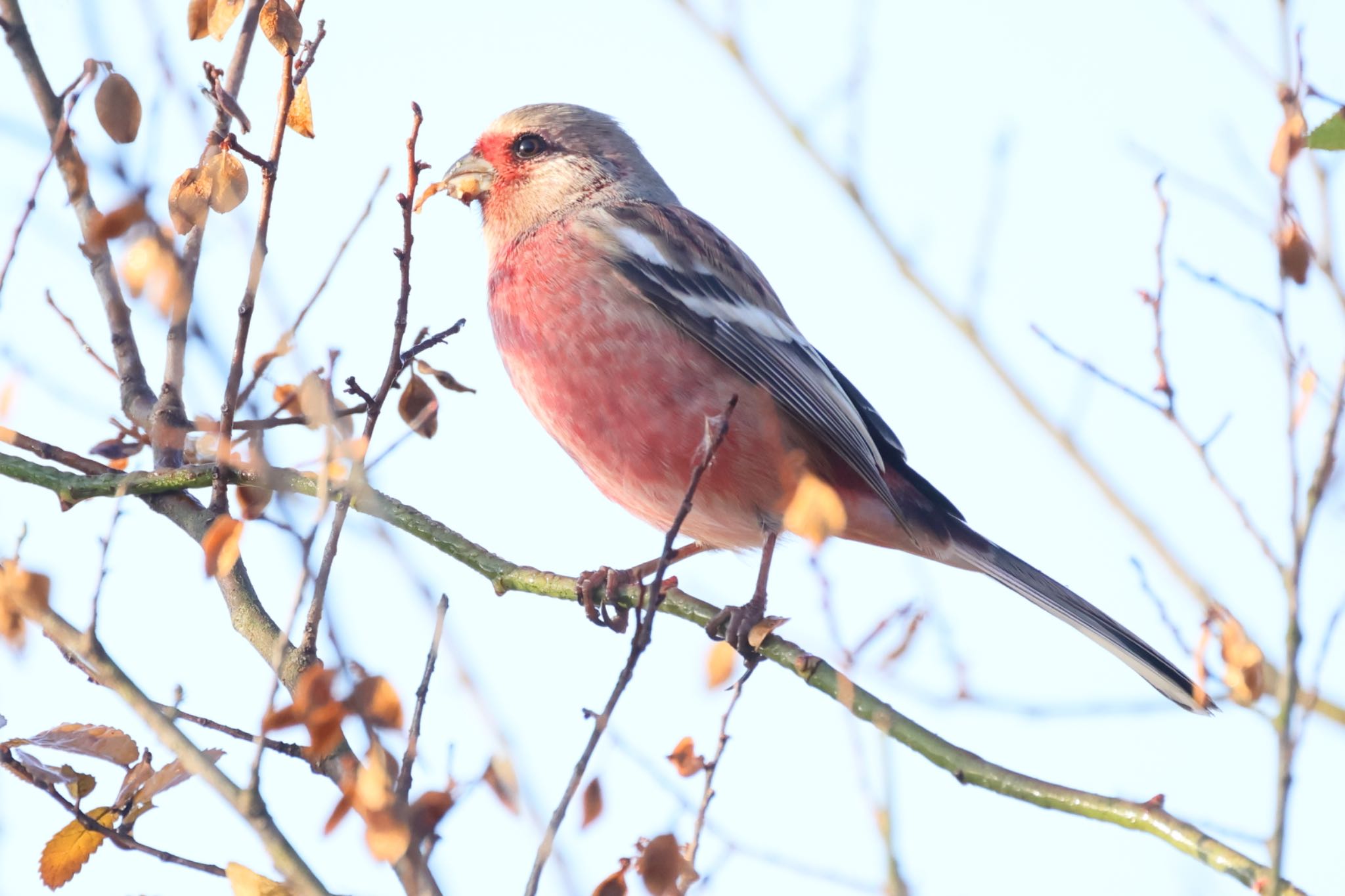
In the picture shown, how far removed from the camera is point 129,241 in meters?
3.01

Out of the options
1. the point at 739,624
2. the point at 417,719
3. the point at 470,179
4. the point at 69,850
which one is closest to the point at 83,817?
the point at 69,850

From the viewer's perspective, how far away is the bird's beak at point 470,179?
6742mm

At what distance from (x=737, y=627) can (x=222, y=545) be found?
185 cm

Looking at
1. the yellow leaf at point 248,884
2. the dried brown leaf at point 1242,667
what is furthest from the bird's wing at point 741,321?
the yellow leaf at point 248,884

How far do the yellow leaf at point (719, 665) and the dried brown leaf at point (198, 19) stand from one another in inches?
78.3

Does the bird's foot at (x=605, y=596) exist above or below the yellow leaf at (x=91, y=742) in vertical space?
above

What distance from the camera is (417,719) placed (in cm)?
286

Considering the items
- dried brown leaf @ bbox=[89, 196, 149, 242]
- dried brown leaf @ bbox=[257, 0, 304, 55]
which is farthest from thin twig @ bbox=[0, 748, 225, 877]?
dried brown leaf @ bbox=[257, 0, 304, 55]

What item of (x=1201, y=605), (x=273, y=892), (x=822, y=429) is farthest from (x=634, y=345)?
(x=273, y=892)

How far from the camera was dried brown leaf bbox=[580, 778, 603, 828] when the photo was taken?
2871 millimetres

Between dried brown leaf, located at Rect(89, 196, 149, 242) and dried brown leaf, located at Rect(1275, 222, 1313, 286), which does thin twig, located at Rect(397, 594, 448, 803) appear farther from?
dried brown leaf, located at Rect(1275, 222, 1313, 286)

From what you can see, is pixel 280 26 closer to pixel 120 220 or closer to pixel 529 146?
pixel 120 220

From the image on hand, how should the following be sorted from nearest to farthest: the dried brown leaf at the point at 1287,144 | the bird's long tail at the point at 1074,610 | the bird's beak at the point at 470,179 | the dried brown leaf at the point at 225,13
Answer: the dried brown leaf at the point at 1287,144, the dried brown leaf at the point at 225,13, the bird's long tail at the point at 1074,610, the bird's beak at the point at 470,179

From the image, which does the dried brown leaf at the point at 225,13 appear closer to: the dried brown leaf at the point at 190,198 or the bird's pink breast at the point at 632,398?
the dried brown leaf at the point at 190,198
